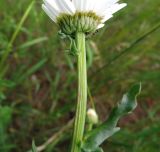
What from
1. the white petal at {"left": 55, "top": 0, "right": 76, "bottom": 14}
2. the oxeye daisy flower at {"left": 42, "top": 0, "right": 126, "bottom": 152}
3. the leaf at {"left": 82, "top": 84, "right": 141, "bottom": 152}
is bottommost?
the leaf at {"left": 82, "top": 84, "right": 141, "bottom": 152}

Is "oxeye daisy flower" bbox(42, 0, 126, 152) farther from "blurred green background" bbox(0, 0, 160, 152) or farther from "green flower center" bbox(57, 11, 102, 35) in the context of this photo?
"blurred green background" bbox(0, 0, 160, 152)

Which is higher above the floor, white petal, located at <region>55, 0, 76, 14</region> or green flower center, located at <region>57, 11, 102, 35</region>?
white petal, located at <region>55, 0, 76, 14</region>

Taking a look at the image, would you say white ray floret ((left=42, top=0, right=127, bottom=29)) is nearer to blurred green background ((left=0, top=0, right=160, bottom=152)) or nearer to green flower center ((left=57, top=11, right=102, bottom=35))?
green flower center ((left=57, top=11, right=102, bottom=35))

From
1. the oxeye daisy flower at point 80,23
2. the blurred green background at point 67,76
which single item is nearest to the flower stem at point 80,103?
the oxeye daisy flower at point 80,23

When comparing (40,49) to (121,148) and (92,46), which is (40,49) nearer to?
(92,46)

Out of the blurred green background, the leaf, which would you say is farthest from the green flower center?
the blurred green background

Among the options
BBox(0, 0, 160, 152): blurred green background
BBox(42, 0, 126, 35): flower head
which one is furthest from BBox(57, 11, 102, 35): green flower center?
BBox(0, 0, 160, 152): blurred green background

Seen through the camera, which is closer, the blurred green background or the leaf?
the leaf

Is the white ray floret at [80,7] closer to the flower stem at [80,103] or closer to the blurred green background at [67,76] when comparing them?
the flower stem at [80,103]
